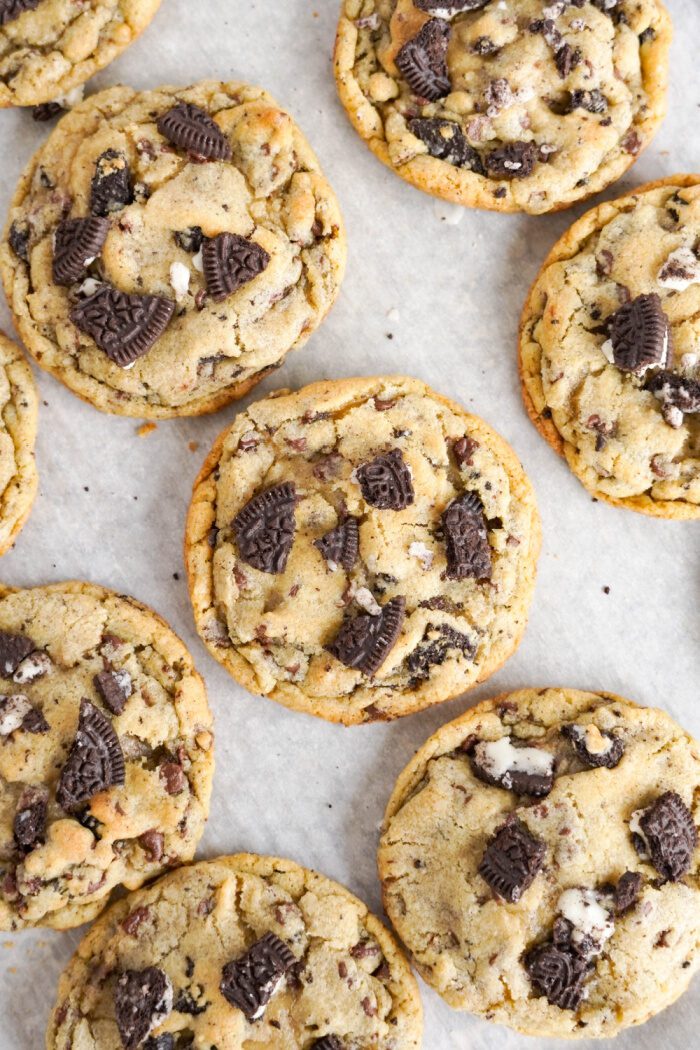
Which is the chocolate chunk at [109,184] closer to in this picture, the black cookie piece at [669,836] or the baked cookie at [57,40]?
the baked cookie at [57,40]

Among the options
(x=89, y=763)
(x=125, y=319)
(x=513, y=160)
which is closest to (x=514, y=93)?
(x=513, y=160)

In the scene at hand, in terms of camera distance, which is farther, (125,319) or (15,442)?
(15,442)

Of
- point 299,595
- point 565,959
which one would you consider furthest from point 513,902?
point 299,595

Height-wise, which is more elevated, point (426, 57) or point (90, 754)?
point (426, 57)

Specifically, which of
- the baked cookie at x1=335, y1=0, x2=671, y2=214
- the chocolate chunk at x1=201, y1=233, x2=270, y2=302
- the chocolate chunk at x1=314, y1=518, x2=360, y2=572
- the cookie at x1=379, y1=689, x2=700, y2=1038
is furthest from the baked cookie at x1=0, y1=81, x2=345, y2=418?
the cookie at x1=379, y1=689, x2=700, y2=1038

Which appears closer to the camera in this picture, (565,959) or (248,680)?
(565,959)

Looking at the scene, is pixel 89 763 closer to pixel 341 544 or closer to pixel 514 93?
pixel 341 544

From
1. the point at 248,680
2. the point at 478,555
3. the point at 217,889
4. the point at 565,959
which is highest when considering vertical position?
the point at 478,555

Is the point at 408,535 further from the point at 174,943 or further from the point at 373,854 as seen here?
the point at 174,943
